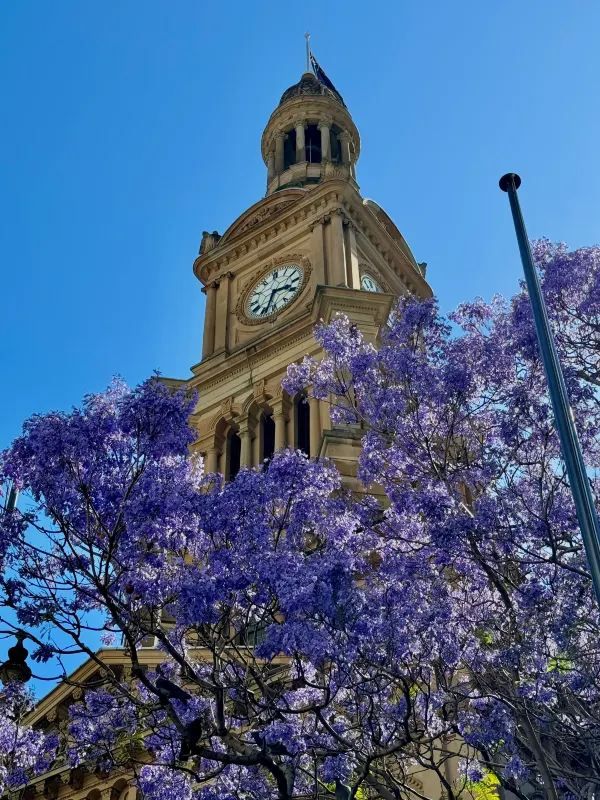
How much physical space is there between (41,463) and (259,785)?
5403 millimetres

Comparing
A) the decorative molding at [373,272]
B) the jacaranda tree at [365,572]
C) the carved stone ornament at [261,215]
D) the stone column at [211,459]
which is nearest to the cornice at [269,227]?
the carved stone ornament at [261,215]

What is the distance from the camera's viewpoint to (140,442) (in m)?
13.3

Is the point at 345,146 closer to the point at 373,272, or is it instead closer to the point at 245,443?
the point at 373,272

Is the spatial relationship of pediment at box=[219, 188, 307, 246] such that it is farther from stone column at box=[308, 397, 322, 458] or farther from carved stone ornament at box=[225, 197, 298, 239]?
stone column at box=[308, 397, 322, 458]

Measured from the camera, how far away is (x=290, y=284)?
35.8m

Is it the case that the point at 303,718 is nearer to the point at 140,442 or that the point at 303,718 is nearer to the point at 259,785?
the point at 259,785

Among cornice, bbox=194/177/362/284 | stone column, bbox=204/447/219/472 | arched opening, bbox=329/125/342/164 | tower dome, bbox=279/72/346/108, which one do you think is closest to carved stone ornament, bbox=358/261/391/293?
cornice, bbox=194/177/362/284

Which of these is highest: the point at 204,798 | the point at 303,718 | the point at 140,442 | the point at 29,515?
the point at 140,442

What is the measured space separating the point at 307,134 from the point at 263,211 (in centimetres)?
700

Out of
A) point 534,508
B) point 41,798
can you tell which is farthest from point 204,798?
point 41,798

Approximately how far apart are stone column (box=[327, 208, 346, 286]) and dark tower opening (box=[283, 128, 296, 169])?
866 centimetres

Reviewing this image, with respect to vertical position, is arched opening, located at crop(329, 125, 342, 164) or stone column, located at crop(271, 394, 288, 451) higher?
arched opening, located at crop(329, 125, 342, 164)

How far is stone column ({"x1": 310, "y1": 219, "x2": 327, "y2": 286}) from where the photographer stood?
1335 inches

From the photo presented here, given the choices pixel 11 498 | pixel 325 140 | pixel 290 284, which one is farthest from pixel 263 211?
pixel 11 498
